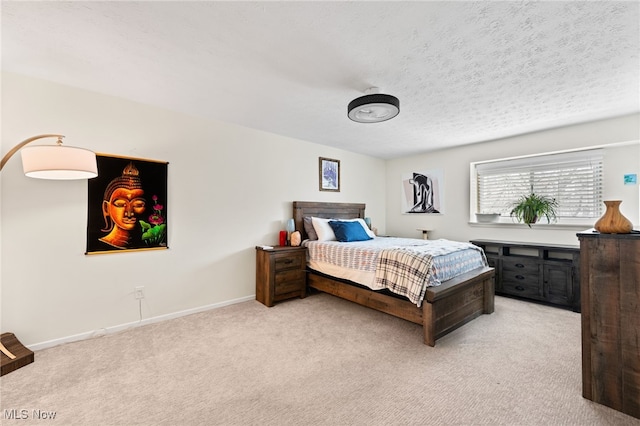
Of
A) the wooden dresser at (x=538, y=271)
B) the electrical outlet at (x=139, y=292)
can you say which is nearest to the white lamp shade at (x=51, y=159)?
the electrical outlet at (x=139, y=292)

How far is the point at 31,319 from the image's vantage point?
7.58 feet

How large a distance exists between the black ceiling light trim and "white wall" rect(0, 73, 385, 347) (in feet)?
5.79

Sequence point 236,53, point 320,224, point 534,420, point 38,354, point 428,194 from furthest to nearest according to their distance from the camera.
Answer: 1. point 428,194
2. point 320,224
3. point 38,354
4. point 236,53
5. point 534,420

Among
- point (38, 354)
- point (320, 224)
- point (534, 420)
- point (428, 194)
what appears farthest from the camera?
point (428, 194)

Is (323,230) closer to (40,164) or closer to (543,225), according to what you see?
(40,164)

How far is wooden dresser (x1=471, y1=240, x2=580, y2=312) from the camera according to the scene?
10.7 ft

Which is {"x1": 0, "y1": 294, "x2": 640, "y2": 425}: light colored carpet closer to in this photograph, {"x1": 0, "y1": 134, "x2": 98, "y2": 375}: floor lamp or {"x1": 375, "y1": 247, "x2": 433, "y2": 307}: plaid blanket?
{"x1": 0, "y1": 134, "x2": 98, "y2": 375}: floor lamp

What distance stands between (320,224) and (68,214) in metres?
2.83

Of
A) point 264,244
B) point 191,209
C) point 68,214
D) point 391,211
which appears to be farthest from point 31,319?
point 391,211

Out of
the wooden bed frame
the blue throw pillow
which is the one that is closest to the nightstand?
the wooden bed frame

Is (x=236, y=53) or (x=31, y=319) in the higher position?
(x=236, y=53)

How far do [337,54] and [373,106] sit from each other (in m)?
0.59

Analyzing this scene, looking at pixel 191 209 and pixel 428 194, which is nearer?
pixel 191 209

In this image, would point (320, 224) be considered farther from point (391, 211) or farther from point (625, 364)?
point (625, 364)
